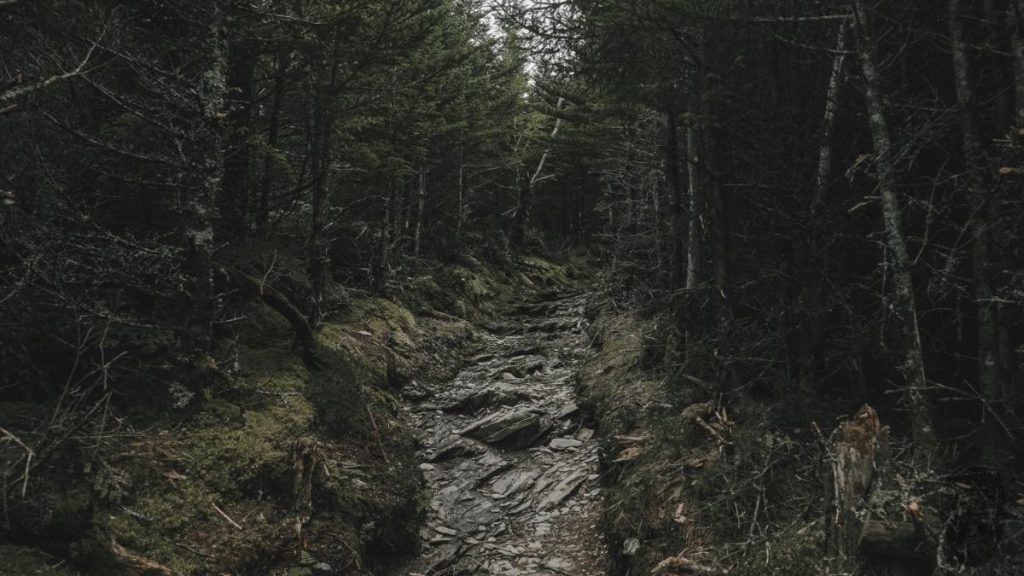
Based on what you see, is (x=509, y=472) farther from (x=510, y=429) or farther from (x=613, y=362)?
(x=613, y=362)

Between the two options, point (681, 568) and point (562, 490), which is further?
point (562, 490)

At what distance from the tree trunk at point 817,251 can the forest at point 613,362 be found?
0.05 meters

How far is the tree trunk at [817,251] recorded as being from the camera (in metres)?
6.36

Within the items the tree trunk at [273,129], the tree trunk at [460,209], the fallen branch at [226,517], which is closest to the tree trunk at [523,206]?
the tree trunk at [460,209]

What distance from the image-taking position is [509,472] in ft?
32.9

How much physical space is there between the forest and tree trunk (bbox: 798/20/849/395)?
5cm

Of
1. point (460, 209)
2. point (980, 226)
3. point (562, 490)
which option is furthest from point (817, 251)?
point (460, 209)

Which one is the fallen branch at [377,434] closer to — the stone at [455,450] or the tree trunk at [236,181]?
the stone at [455,450]

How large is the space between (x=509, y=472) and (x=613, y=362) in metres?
3.56

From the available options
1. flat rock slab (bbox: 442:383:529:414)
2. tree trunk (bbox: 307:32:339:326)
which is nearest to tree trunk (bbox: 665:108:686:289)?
flat rock slab (bbox: 442:383:529:414)

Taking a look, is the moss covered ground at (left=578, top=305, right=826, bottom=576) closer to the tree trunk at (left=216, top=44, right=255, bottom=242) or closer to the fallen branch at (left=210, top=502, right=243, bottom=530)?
the fallen branch at (left=210, top=502, right=243, bottom=530)

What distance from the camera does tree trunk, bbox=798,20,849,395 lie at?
6355 mm

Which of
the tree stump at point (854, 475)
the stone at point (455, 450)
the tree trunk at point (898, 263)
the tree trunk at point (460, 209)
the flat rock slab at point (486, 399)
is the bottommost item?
the stone at point (455, 450)

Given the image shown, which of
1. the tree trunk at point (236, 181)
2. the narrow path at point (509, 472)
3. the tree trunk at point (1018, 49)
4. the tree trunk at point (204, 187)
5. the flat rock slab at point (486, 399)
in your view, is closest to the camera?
the tree trunk at point (1018, 49)
